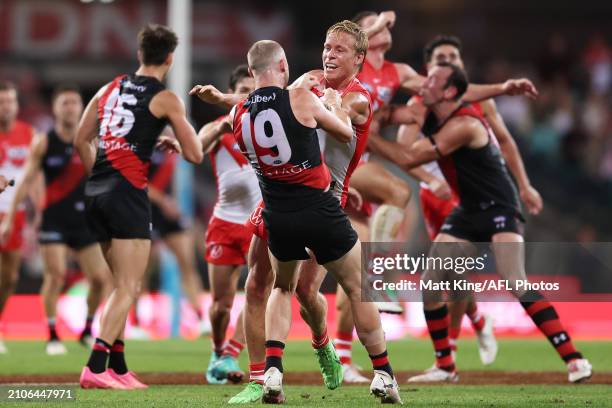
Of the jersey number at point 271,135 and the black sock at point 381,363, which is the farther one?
the black sock at point 381,363

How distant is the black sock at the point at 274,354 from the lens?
7.28 meters

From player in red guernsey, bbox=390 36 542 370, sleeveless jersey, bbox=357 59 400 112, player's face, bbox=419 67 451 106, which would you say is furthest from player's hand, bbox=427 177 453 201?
sleeveless jersey, bbox=357 59 400 112

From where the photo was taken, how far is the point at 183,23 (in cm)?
1645

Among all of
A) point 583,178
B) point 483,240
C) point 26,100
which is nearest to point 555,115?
point 583,178

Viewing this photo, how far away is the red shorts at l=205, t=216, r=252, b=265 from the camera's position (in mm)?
9680

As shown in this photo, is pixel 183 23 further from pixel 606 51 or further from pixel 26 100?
pixel 606 51

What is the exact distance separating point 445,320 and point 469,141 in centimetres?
153

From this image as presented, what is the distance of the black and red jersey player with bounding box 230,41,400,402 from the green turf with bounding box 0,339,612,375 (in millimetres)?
3432

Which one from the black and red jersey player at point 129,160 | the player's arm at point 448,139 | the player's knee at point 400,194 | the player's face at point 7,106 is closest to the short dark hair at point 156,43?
the black and red jersey player at point 129,160

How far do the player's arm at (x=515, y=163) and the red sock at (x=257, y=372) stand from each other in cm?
365

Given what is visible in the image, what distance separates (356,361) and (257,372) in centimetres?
371

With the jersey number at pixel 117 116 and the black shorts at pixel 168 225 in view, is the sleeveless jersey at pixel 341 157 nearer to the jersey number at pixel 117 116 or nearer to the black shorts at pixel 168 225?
the jersey number at pixel 117 116

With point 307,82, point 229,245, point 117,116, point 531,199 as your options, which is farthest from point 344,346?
point 307,82

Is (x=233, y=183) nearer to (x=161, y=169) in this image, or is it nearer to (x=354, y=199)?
(x=354, y=199)
